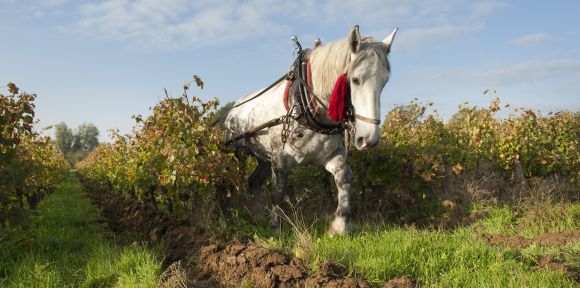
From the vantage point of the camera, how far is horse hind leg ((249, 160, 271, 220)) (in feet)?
19.6

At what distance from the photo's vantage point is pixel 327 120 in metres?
4.46

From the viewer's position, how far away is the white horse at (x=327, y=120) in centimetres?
390

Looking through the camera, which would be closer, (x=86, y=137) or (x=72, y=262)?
(x=72, y=262)

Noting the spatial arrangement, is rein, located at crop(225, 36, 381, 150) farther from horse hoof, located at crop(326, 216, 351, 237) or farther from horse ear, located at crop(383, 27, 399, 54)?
horse hoof, located at crop(326, 216, 351, 237)

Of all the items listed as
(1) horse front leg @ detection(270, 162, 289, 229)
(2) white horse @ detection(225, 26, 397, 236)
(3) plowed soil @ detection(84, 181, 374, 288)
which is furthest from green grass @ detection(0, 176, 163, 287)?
(2) white horse @ detection(225, 26, 397, 236)

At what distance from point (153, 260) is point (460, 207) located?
4.93 metres

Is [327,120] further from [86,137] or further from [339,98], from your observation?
[86,137]

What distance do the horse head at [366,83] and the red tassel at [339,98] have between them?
8 cm

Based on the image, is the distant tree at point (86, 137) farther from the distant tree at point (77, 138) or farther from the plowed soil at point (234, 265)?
the plowed soil at point (234, 265)

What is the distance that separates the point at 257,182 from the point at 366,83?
108 inches

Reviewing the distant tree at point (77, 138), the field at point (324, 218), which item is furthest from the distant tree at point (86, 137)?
the field at point (324, 218)

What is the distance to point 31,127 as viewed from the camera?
4.98 m

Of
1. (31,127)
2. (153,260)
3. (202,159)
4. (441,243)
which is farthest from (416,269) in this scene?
(31,127)

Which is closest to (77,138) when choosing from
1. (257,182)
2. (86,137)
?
(86,137)
